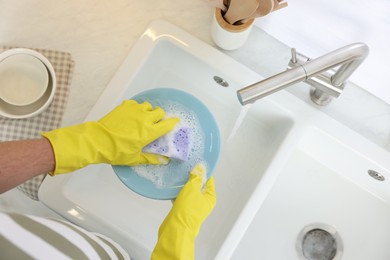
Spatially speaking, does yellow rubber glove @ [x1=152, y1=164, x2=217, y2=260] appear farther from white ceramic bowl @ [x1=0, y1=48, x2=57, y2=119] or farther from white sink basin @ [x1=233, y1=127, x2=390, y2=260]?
white ceramic bowl @ [x1=0, y1=48, x2=57, y2=119]

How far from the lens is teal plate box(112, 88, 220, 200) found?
2.60 feet

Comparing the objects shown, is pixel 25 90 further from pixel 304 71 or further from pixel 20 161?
pixel 304 71

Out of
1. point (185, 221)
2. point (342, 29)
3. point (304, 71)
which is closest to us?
point (304, 71)

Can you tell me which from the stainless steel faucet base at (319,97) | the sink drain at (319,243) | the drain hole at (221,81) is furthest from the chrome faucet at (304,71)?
the sink drain at (319,243)

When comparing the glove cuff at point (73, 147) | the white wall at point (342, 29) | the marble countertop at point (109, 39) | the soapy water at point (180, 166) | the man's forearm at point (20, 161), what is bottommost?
the man's forearm at point (20, 161)

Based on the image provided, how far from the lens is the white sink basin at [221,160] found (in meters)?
0.82

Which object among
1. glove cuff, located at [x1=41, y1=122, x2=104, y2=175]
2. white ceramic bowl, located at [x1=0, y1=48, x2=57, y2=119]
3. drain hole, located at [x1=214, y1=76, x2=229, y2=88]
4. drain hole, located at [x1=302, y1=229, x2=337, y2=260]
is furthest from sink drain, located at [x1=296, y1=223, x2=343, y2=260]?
white ceramic bowl, located at [x1=0, y1=48, x2=57, y2=119]

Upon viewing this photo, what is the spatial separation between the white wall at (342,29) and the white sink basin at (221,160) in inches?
4.4

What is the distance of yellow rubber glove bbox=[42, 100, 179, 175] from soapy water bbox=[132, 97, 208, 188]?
0.03 m

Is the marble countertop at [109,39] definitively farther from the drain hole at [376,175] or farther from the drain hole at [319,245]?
the drain hole at [319,245]

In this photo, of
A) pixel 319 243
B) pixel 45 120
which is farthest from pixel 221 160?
pixel 45 120

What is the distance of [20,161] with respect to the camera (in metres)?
0.69

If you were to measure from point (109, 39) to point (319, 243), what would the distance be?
65 cm

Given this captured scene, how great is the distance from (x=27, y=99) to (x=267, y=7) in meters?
0.53
